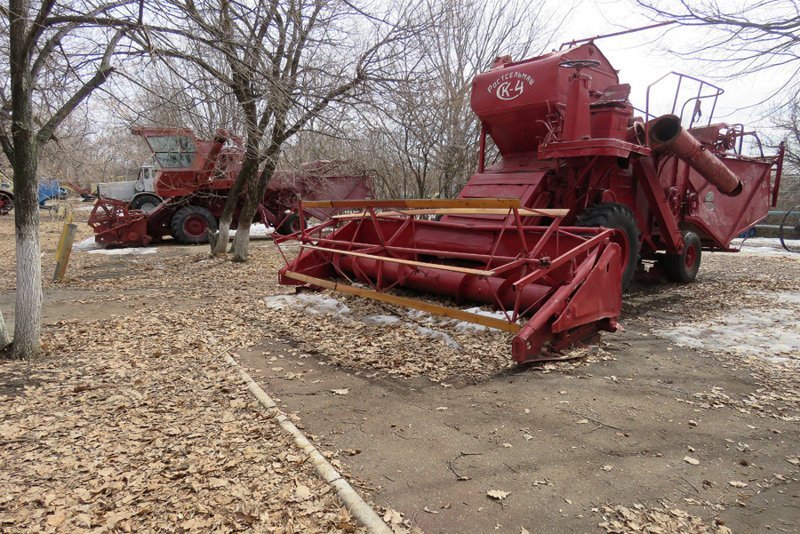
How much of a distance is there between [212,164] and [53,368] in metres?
11.1

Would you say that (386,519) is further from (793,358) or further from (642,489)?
(793,358)

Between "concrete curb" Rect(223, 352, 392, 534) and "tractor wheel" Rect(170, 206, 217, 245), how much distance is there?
12678 millimetres

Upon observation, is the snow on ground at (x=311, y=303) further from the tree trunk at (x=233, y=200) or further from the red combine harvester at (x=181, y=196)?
the red combine harvester at (x=181, y=196)

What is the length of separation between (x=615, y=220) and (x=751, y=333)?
6.40 feet

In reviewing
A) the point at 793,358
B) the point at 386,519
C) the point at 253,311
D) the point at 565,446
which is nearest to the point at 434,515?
the point at 386,519

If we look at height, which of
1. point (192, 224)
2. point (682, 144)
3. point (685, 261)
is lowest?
point (685, 261)

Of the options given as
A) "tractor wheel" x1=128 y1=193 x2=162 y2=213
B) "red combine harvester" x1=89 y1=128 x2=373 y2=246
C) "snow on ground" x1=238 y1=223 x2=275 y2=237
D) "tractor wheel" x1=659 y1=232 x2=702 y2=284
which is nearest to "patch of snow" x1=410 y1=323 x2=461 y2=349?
"tractor wheel" x1=659 y1=232 x2=702 y2=284

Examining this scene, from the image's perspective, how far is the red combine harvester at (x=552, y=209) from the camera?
488 cm

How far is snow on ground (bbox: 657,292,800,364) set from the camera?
16.9ft

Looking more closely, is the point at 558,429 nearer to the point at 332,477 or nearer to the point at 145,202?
the point at 332,477

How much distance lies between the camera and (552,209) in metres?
5.62

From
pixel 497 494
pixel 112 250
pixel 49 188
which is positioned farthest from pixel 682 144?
pixel 49 188

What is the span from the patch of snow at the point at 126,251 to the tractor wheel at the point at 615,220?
11.7m

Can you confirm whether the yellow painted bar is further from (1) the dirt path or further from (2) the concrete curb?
(2) the concrete curb
